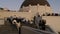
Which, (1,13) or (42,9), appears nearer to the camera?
(1,13)

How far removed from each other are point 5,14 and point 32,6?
786 cm

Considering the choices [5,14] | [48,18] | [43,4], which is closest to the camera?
[48,18]

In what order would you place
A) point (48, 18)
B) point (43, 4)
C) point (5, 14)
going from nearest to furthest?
point (48, 18), point (5, 14), point (43, 4)

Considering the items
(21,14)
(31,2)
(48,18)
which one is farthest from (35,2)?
(48,18)

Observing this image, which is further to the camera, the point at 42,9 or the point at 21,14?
the point at 42,9

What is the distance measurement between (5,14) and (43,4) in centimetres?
1030

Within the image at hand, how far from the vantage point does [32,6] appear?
55750mm

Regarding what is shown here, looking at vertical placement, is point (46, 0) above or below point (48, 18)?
above

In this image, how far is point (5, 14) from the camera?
51594 mm

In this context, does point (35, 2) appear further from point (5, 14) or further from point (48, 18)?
point (48, 18)

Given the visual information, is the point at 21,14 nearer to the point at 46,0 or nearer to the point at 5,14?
the point at 5,14

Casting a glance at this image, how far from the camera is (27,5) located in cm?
5584

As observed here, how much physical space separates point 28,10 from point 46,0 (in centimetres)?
580

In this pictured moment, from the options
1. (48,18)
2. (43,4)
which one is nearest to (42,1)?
(43,4)
